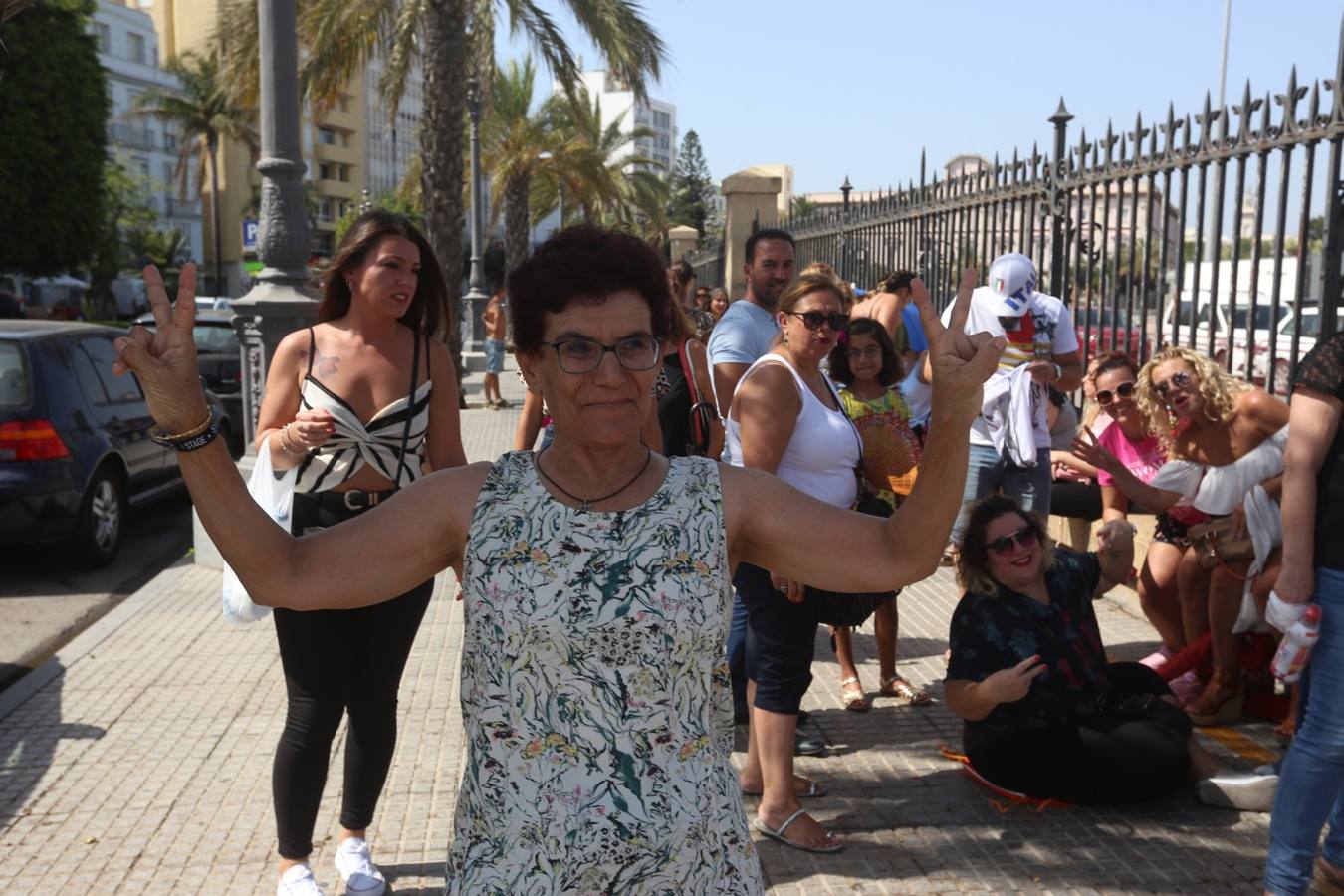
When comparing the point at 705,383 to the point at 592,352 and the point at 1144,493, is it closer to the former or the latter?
the point at 1144,493

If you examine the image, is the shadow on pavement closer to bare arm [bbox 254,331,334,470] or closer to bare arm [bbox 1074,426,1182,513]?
bare arm [bbox 254,331,334,470]

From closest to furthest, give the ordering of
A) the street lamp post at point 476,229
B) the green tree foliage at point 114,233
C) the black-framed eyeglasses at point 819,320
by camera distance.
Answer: the black-framed eyeglasses at point 819,320, the street lamp post at point 476,229, the green tree foliage at point 114,233

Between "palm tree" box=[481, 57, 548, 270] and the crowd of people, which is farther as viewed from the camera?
"palm tree" box=[481, 57, 548, 270]

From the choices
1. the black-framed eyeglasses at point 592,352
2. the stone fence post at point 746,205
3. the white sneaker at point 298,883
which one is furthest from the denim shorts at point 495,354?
the black-framed eyeglasses at point 592,352

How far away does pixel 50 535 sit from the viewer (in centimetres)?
820

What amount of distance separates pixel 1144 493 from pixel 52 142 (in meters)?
36.7

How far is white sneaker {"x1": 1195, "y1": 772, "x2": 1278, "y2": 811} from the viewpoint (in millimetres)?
4340

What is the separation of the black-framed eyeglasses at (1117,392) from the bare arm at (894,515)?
395 centimetres

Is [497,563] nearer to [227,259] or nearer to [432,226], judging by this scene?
[432,226]

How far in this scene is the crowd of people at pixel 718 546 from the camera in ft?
6.77

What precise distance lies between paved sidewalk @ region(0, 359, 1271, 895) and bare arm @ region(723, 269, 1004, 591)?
6.46 ft

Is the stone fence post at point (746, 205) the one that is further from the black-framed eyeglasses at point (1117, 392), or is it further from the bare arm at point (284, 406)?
the bare arm at point (284, 406)

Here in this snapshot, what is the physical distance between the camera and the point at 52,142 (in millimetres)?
35375

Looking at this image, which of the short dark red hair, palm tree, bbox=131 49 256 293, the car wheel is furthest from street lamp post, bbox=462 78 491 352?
palm tree, bbox=131 49 256 293
